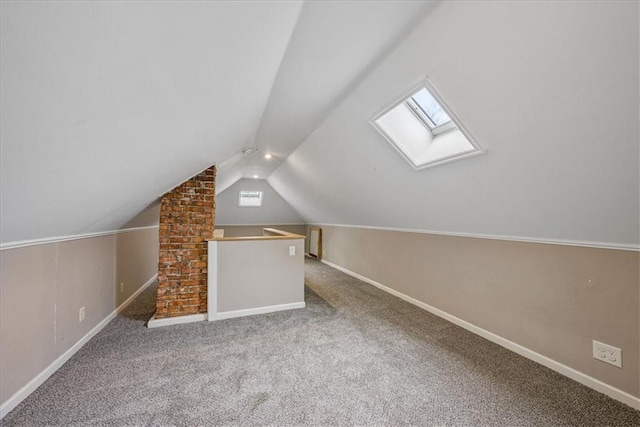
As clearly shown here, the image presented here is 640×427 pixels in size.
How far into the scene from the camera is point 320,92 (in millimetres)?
2168

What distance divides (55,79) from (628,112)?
219cm

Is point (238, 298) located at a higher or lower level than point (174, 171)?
lower

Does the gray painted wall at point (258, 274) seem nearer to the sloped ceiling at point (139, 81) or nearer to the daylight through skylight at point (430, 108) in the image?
the sloped ceiling at point (139, 81)

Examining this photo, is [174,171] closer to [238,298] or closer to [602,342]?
[238,298]

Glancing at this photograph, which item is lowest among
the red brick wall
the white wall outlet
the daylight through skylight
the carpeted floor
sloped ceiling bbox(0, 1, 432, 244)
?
the carpeted floor

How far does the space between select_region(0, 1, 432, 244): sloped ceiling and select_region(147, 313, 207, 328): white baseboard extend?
3.67 ft

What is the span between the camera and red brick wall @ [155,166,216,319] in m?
2.91

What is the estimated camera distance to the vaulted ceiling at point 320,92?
2.58ft

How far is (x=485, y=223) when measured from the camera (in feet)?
8.05

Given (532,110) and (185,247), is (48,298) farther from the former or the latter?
(532,110)

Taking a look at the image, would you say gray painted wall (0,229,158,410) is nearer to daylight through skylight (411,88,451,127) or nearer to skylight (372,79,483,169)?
skylight (372,79,483,169)

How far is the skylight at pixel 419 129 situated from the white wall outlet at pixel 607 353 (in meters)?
1.69

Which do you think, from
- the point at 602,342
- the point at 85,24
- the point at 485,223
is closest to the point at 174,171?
the point at 85,24

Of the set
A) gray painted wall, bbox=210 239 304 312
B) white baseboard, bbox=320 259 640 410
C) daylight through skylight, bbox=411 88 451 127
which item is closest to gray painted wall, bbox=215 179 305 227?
gray painted wall, bbox=210 239 304 312
